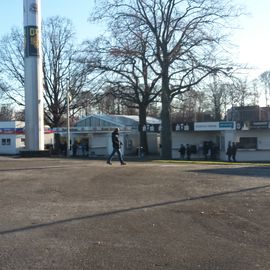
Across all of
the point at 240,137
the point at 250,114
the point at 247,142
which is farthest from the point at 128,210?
the point at 250,114

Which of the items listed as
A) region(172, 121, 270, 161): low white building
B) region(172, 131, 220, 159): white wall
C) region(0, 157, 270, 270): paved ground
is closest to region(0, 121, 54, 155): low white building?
region(172, 131, 220, 159): white wall

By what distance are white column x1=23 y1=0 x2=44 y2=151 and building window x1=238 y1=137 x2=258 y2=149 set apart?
2008cm

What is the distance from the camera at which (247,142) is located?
5119cm

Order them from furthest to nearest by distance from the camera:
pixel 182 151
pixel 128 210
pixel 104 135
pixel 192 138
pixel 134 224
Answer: pixel 104 135 < pixel 192 138 < pixel 182 151 < pixel 128 210 < pixel 134 224

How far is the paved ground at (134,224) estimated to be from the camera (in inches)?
259

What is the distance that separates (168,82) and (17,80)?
1146 inches

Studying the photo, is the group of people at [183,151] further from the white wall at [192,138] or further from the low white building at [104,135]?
the low white building at [104,135]

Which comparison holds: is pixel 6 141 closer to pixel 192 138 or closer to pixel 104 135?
pixel 104 135

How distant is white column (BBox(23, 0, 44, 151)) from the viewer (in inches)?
1470

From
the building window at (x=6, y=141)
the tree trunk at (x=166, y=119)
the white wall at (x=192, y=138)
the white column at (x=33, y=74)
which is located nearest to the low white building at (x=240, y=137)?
the white wall at (x=192, y=138)

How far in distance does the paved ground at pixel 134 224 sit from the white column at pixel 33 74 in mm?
24631

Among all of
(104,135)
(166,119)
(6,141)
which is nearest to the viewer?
(166,119)

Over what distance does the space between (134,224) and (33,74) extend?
101ft

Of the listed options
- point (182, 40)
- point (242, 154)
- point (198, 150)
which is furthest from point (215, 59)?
point (198, 150)
